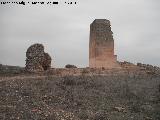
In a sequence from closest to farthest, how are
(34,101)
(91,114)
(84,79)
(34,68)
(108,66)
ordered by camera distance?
(91,114) < (34,101) < (84,79) < (34,68) < (108,66)

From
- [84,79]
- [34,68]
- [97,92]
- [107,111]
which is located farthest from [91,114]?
[34,68]

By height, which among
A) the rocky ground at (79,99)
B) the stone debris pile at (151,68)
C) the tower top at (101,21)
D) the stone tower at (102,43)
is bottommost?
the rocky ground at (79,99)

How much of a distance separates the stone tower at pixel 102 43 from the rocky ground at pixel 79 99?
1117 cm

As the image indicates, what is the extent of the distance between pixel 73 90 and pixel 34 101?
10.1 feet

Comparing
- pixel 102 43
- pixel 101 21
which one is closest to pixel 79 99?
pixel 102 43

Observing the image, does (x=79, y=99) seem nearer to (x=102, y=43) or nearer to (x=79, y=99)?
(x=79, y=99)

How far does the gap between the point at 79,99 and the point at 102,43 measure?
16.3m

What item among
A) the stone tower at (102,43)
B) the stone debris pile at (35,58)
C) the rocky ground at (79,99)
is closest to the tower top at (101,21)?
the stone tower at (102,43)

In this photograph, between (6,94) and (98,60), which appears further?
(98,60)

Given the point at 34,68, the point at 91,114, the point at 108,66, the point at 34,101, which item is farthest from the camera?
the point at 108,66

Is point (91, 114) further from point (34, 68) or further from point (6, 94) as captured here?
point (34, 68)

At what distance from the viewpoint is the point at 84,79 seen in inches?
841

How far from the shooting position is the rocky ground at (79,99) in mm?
14492

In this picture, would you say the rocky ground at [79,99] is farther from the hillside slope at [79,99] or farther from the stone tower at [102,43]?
the stone tower at [102,43]
